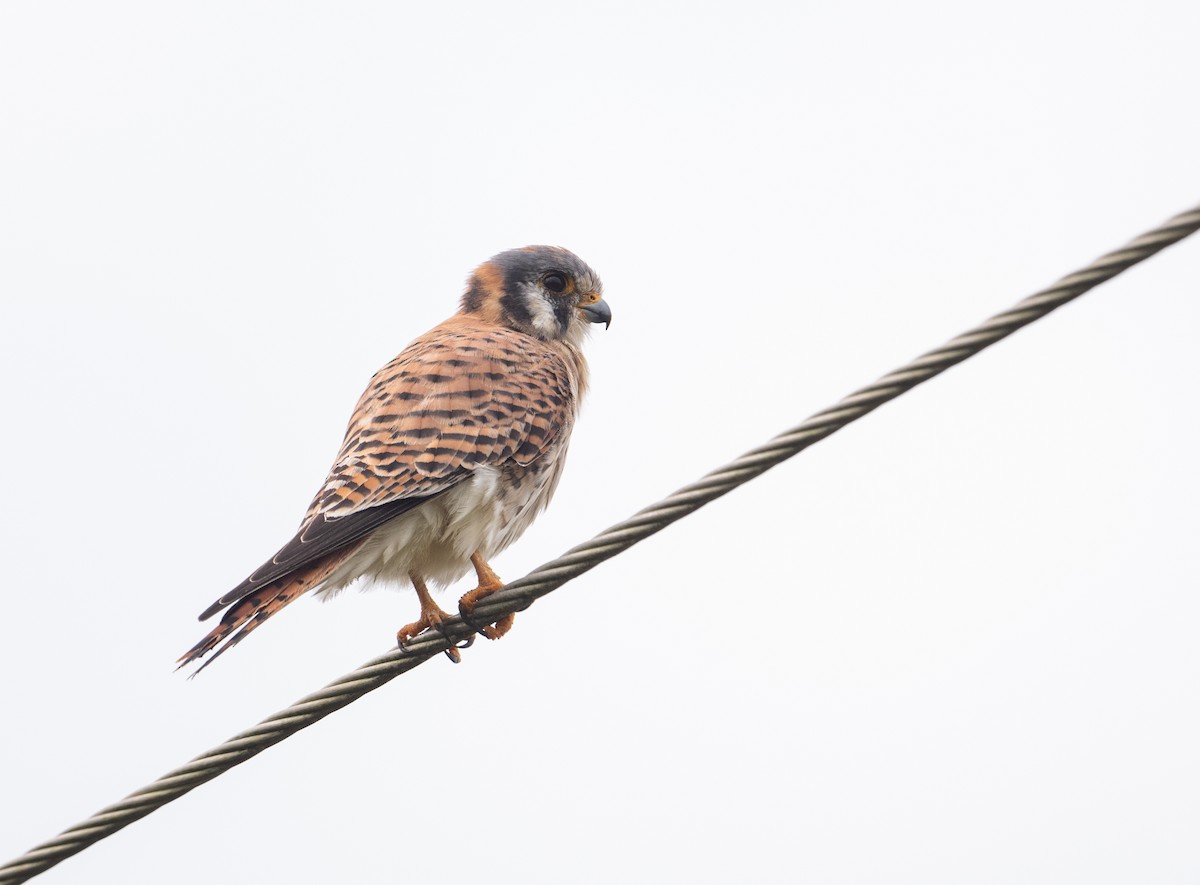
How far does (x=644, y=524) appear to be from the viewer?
9.57ft

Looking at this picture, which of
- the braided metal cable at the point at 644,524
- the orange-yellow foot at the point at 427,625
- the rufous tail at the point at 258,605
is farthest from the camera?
the orange-yellow foot at the point at 427,625

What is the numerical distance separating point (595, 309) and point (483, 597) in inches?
82.9

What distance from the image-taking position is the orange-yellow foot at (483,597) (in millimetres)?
3777

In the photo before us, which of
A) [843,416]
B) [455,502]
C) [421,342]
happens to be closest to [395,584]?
[455,502]

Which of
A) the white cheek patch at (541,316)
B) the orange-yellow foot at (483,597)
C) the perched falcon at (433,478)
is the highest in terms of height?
the white cheek patch at (541,316)

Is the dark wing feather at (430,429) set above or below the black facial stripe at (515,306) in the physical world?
below

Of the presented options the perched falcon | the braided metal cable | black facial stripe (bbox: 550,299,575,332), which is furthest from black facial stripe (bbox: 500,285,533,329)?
the braided metal cable

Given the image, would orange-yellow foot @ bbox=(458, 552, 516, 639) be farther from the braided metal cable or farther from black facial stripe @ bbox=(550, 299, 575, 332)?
black facial stripe @ bbox=(550, 299, 575, 332)

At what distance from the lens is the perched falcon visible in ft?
12.2

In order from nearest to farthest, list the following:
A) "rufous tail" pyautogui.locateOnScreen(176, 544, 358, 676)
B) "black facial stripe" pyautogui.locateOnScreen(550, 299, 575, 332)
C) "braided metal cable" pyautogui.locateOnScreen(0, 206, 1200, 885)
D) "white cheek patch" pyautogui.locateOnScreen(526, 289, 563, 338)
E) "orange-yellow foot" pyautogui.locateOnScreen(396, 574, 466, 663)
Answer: "braided metal cable" pyautogui.locateOnScreen(0, 206, 1200, 885) → "rufous tail" pyautogui.locateOnScreen(176, 544, 358, 676) → "orange-yellow foot" pyautogui.locateOnScreen(396, 574, 466, 663) → "white cheek patch" pyautogui.locateOnScreen(526, 289, 563, 338) → "black facial stripe" pyautogui.locateOnScreen(550, 299, 575, 332)

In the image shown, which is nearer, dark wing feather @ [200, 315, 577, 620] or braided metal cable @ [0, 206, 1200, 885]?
braided metal cable @ [0, 206, 1200, 885]

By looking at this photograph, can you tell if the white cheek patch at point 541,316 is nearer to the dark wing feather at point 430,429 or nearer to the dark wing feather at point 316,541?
the dark wing feather at point 430,429

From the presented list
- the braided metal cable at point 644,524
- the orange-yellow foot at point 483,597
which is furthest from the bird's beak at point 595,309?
the braided metal cable at point 644,524

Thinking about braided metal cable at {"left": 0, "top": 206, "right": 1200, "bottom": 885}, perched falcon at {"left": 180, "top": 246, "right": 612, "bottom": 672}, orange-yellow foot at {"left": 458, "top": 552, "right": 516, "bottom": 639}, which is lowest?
braided metal cable at {"left": 0, "top": 206, "right": 1200, "bottom": 885}
